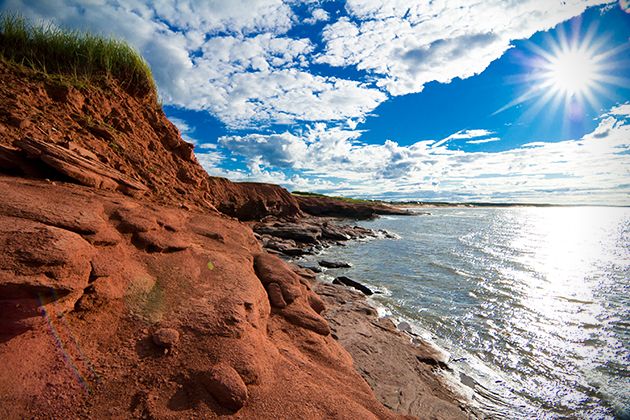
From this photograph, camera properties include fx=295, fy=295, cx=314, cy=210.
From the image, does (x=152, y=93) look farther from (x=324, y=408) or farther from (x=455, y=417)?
(x=455, y=417)

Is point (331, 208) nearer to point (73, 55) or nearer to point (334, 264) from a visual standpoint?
point (334, 264)

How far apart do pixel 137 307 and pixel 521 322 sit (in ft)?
42.9

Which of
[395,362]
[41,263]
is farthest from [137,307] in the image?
[395,362]

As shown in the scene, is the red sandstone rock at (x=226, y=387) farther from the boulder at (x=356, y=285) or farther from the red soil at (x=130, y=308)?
the boulder at (x=356, y=285)

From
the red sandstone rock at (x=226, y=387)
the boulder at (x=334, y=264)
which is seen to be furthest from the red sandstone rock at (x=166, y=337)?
the boulder at (x=334, y=264)

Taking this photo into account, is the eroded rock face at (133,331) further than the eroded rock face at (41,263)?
No

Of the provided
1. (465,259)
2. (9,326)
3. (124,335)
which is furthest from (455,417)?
(465,259)

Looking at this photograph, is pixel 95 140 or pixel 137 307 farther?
pixel 95 140

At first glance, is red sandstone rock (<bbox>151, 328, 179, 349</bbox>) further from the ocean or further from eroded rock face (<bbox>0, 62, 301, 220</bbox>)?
the ocean

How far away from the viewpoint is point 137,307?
152 inches

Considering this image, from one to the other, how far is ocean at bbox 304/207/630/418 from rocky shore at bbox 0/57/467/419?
1.94 m

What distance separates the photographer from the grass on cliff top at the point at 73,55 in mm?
8438

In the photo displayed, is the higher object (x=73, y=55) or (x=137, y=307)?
(x=73, y=55)

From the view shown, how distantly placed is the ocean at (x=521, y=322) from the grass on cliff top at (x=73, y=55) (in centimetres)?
1271
